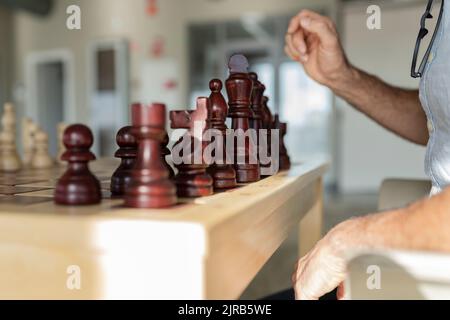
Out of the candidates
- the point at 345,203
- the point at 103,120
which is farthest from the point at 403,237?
the point at 103,120

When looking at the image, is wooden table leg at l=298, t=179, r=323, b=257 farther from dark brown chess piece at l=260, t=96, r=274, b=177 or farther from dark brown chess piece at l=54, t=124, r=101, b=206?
dark brown chess piece at l=54, t=124, r=101, b=206

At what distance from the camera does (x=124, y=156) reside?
680 millimetres

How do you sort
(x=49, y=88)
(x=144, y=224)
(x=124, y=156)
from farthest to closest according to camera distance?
(x=49, y=88), (x=124, y=156), (x=144, y=224)

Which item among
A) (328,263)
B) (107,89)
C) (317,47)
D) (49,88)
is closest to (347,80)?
(317,47)

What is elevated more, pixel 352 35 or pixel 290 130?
pixel 352 35

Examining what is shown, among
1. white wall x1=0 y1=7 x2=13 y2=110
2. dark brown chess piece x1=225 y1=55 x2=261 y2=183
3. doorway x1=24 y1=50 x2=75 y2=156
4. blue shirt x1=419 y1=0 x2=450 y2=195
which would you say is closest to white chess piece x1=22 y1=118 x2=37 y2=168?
dark brown chess piece x1=225 y1=55 x2=261 y2=183

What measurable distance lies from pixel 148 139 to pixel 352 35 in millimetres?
5692

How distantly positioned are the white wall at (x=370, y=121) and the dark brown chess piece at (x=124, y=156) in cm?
540

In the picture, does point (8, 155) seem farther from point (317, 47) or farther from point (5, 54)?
point (5, 54)

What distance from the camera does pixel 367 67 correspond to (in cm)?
577

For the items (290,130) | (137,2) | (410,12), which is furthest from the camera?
(137,2)

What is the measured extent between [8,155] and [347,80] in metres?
1.02
